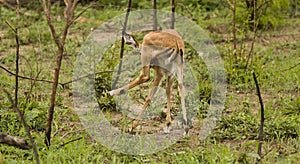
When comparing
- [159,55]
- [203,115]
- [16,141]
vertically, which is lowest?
[203,115]

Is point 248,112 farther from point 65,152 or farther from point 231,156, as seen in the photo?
point 65,152

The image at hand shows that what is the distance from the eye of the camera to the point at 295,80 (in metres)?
6.98

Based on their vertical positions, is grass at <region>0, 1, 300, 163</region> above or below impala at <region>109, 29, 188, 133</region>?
below

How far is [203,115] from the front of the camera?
19.0ft

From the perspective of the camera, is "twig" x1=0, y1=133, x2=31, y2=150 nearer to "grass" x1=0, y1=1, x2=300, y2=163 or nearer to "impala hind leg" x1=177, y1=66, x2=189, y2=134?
"grass" x1=0, y1=1, x2=300, y2=163

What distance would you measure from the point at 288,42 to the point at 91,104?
13.7 ft

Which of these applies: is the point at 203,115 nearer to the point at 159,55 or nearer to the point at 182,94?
the point at 182,94

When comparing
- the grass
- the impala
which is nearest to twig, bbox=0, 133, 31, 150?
the grass

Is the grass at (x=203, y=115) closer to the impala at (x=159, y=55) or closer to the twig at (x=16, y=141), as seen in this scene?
the twig at (x=16, y=141)

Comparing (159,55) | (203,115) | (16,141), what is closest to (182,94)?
(159,55)

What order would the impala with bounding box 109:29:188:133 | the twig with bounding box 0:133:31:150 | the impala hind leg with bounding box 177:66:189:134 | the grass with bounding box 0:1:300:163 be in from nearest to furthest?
the twig with bounding box 0:133:31:150 → the grass with bounding box 0:1:300:163 → the impala with bounding box 109:29:188:133 → the impala hind leg with bounding box 177:66:189:134

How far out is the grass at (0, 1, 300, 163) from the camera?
457cm

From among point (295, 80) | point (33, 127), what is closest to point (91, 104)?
point (33, 127)

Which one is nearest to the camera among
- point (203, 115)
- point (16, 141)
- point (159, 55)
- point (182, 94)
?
point (16, 141)
